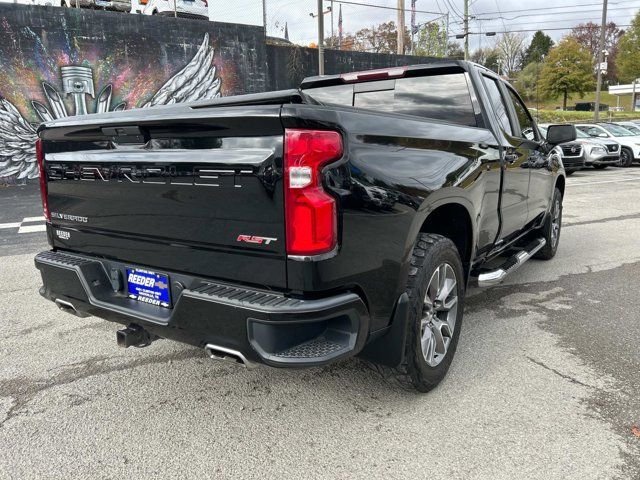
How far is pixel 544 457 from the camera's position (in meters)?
2.39

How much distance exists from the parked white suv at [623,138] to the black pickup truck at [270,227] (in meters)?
17.2

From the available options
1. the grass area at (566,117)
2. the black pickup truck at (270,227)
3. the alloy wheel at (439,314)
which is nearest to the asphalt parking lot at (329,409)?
the alloy wheel at (439,314)

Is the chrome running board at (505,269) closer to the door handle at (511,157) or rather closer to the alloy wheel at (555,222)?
the door handle at (511,157)

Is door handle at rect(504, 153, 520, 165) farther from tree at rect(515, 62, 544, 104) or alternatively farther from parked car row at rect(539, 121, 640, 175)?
tree at rect(515, 62, 544, 104)

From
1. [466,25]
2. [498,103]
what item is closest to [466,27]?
[466,25]

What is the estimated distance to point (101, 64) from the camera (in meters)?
14.5

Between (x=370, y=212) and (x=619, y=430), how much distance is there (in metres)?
1.69

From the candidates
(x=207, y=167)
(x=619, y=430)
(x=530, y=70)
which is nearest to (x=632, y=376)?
(x=619, y=430)

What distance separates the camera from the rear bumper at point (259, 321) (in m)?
2.11

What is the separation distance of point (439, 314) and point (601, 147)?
53.7 feet

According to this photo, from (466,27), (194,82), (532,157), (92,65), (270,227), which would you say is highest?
(466,27)

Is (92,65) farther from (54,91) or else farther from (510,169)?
(510,169)

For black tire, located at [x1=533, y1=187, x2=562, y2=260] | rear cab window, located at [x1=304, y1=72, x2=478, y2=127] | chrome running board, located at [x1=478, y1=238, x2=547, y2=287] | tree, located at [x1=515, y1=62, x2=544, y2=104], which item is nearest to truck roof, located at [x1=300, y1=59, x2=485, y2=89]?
rear cab window, located at [x1=304, y1=72, x2=478, y2=127]

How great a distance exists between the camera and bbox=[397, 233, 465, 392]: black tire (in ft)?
8.68
